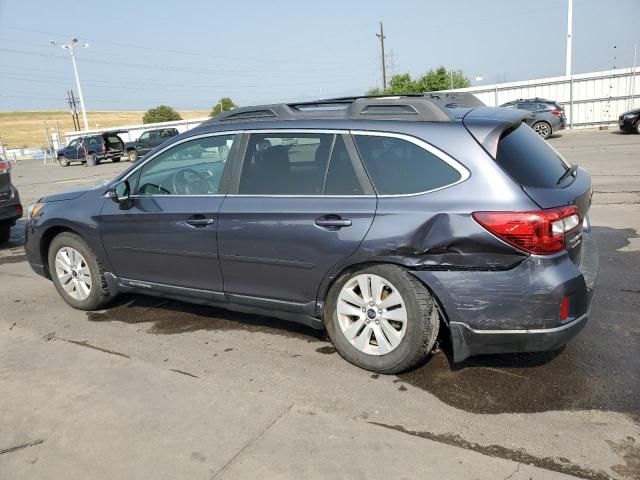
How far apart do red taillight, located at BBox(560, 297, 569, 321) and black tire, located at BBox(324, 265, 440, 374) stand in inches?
28.0

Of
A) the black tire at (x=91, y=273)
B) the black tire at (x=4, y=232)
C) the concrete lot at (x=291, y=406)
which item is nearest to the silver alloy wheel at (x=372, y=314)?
the concrete lot at (x=291, y=406)

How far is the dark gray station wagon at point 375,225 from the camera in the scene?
9.89ft

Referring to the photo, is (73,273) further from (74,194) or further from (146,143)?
(146,143)

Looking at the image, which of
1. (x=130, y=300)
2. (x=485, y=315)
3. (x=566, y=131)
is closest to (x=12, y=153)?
(x=566, y=131)

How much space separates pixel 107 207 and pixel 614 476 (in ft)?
13.4

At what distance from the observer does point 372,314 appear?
11.2 ft

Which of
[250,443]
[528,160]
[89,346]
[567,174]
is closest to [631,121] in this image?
[567,174]

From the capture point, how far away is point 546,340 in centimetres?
303

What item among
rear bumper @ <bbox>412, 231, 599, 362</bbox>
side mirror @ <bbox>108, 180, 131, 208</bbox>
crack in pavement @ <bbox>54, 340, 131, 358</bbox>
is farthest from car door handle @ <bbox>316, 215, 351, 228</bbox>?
side mirror @ <bbox>108, 180, 131, 208</bbox>

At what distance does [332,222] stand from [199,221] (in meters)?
1.13

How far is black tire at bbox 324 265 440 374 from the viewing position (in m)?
3.23

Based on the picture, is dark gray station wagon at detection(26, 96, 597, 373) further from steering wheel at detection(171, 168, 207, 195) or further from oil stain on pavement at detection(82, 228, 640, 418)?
oil stain on pavement at detection(82, 228, 640, 418)

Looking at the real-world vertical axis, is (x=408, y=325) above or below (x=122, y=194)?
below

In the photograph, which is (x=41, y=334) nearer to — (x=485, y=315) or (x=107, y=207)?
(x=107, y=207)
